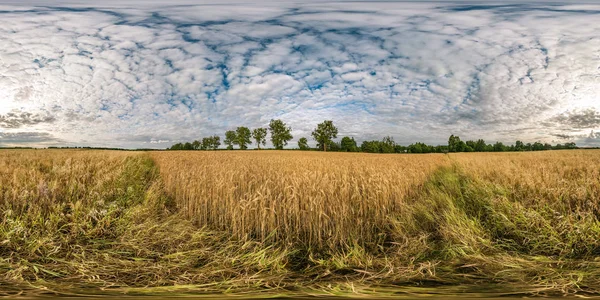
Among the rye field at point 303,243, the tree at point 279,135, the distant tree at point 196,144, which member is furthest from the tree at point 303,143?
the rye field at point 303,243

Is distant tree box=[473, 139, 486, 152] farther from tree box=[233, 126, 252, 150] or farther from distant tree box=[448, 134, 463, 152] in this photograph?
tree box=[233, 126, 252, 150]

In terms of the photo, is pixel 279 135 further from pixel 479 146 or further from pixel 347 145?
pixel 479 146

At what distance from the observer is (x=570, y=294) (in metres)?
3.00

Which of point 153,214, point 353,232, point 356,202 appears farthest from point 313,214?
point 153,214

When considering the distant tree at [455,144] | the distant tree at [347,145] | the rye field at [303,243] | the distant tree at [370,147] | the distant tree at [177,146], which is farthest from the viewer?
the distant tree at [177,146]

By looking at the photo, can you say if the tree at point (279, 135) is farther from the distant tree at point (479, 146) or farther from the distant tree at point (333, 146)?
the distant tree at point (479, 146)

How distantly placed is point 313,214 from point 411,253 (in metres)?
1.60

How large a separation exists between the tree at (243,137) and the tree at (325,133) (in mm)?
24359

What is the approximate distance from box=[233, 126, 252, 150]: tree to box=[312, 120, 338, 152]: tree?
24359 millimetres

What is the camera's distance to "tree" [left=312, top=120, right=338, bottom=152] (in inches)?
3354

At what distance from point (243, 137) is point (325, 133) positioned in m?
28.1

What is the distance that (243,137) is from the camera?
3858 inches

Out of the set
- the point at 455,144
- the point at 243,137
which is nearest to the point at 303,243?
the point at 455,144

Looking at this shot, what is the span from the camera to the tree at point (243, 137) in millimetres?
97625
